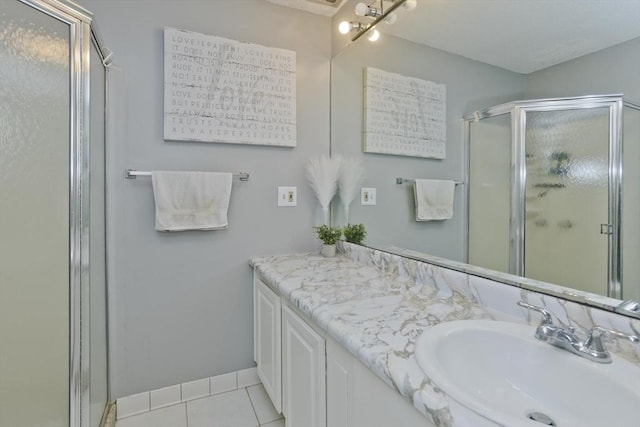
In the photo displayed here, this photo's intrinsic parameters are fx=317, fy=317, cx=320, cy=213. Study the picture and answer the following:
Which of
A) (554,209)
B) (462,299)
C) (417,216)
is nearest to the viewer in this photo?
(554,209)

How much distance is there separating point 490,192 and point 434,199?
0.97 feet

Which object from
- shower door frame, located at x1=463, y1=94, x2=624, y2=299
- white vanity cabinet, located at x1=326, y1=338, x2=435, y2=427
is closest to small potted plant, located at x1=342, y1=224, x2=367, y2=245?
shower door frame, located at x1=463, y1=94, x2=624, y2=299

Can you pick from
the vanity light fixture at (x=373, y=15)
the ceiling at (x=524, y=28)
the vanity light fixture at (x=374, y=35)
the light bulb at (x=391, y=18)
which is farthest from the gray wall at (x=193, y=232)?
the ceiling at (x=524, y=28)

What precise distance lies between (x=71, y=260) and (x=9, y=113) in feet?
1.65

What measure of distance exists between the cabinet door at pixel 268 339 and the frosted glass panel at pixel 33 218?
0.75 meters

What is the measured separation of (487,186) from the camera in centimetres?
107

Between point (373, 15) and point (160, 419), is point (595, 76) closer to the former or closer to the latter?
point (373, 15)

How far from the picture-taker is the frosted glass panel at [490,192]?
1003mm

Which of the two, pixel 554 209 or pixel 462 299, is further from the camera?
pixel 462 299

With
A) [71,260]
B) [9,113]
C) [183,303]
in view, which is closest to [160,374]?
[183,303]

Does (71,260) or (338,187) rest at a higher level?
(338,187)

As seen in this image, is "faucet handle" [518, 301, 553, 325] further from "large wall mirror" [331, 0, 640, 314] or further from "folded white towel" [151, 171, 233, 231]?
"folded white towel" [151, 171, 233, 231]

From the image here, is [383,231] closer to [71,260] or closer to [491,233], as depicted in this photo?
[491,233]

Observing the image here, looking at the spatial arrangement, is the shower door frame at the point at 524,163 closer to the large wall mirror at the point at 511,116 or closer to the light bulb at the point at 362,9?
the large wall mirror at the point at 511,116
